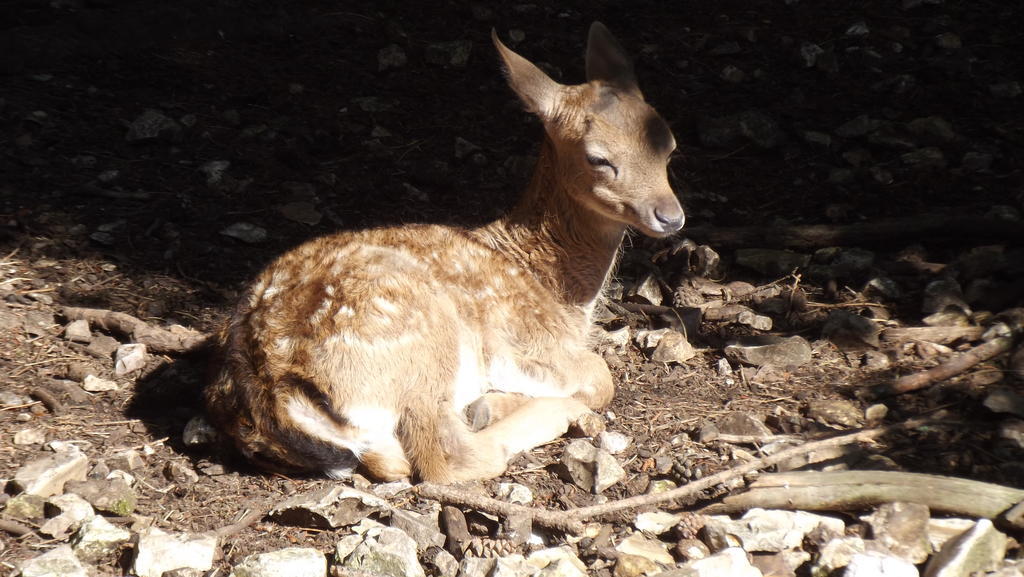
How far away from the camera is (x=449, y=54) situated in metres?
6.85

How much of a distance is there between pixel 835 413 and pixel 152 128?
4.10 m

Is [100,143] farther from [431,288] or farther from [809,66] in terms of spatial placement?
[809,66]

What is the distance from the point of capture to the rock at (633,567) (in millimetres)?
3059

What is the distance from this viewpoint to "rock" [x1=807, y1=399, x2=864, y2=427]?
3.91 metres

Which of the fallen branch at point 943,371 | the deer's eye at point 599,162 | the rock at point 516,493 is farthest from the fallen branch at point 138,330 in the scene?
the fallen branch at point 943,371

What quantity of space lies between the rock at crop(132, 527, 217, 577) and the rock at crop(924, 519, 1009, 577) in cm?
220

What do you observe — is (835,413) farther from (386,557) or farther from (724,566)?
(386,557)

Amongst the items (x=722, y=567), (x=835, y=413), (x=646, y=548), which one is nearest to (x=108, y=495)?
(x=646, y=548)

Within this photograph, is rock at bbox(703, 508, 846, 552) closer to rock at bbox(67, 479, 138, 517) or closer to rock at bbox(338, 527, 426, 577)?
rock at bbox(338, 527, 426, 577)

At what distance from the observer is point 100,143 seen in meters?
5.68

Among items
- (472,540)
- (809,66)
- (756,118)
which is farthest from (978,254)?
(472,540)

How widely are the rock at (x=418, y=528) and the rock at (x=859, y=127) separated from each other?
4.00 meters

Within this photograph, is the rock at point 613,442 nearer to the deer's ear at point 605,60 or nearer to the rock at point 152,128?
the deer's ear at point 605,60

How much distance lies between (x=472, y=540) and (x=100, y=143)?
3.64m
